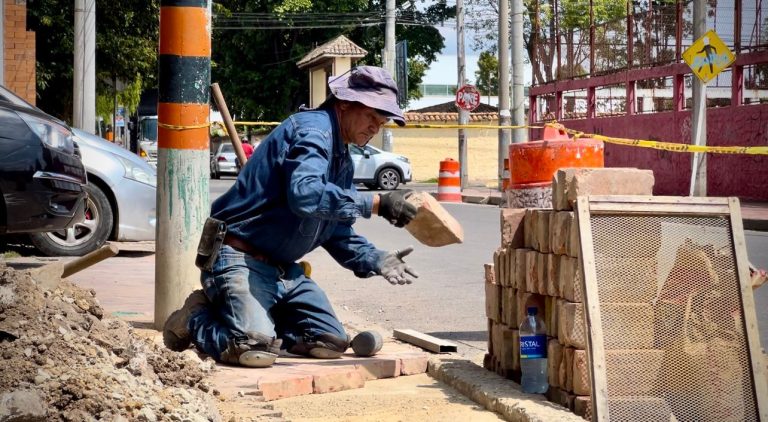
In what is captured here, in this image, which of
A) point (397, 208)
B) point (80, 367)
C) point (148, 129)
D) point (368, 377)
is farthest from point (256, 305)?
point (148, 129)

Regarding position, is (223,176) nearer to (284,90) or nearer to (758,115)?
(284,90)

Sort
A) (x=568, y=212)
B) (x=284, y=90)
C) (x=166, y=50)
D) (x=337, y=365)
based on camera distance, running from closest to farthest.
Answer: (x=568, y=212), (x=337, y=365), (x=166, y=50), (x=284, y=90)

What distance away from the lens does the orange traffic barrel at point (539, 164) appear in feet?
21.4

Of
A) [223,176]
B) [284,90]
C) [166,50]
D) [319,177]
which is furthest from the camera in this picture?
[284,90]

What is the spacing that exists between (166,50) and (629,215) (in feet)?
10.2

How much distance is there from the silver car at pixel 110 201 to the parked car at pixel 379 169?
72.8 ft

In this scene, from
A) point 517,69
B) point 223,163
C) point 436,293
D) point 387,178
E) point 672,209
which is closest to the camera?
point 672,209

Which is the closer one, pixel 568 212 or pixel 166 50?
pixel 568 212

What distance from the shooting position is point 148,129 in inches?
2201

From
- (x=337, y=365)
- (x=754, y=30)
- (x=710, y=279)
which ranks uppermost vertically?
(x=754, y=30)

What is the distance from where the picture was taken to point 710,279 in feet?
14.9

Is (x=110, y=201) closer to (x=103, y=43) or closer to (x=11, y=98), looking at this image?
(x=11, y=98)

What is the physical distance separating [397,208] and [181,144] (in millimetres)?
1750

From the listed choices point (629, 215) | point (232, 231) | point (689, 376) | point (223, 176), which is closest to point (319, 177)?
point (232, 231)
